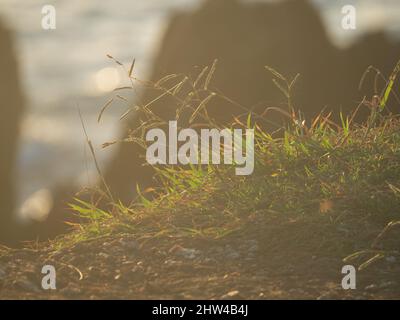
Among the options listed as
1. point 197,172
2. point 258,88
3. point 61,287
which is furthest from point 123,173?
point 61,287

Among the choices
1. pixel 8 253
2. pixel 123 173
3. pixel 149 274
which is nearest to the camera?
pixel 149 274

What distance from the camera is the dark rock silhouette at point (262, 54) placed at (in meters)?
21.3

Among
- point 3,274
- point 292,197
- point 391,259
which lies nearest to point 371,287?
point 391,259

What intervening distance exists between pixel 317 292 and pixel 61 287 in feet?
4.46

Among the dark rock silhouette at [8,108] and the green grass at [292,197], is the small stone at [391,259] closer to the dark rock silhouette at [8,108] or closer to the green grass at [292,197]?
the green grass at [292,197]

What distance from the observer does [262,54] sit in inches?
948

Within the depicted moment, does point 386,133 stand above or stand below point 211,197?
above

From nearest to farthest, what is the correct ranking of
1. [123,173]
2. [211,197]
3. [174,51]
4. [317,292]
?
[317,292], [211,197], [123,173], [174,51]

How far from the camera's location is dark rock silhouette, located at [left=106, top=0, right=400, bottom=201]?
2134 centimetres

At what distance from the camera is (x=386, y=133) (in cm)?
620

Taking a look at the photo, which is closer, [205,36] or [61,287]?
[61,287]

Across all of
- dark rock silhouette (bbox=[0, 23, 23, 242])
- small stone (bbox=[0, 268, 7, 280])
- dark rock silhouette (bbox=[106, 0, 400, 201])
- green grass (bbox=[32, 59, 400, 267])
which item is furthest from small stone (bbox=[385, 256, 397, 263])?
dark rock silhouette (bbox=[0, 23, 23, 242])

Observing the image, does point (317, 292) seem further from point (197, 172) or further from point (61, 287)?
point (197, 172)

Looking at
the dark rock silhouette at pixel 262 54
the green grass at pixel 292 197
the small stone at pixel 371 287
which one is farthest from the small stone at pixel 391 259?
the dark rock silhouette at pixel 262 54
